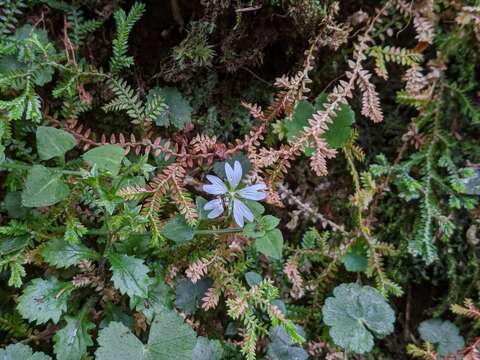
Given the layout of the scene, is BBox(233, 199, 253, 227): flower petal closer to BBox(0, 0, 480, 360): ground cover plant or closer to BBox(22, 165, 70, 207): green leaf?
BBox(0, 0, 480, 360): ground cover plant

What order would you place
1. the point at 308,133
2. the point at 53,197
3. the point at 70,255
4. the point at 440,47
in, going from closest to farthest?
the point at 53,197, the point at 70,255, the point at 308,133, the point at 440,47

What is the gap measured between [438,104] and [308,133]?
543 mm

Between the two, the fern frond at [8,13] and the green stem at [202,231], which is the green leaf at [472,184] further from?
the fern frond at [8,13]

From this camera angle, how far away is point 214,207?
1.50 m

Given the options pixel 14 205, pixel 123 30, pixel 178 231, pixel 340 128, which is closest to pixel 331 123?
pixel 340 128

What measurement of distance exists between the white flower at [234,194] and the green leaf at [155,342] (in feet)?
1.18

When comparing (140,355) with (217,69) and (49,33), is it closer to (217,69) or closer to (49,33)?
(217,69)

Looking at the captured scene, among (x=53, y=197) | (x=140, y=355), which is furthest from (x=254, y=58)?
(x=140, y=355)

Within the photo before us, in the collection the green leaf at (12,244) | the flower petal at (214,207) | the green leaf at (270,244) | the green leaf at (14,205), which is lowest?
the green leaf at (12,244)

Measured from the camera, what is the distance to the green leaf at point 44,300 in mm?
1490

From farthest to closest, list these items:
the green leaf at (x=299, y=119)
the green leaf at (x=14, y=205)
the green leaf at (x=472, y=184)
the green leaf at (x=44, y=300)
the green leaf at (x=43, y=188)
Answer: the green leaf at (x=472, y=184) → the green leaf at (x=299, y=119) → the green leaf at (x=14, y=205) → the green leaf at (x=44, y=300) → the green leaf at (x=43, y=188)

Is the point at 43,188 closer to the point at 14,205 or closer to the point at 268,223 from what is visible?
the point at 14,205

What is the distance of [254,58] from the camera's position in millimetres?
1733

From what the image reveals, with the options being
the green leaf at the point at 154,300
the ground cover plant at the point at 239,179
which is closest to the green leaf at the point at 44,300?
the ground cover plant at the point at 239,179
